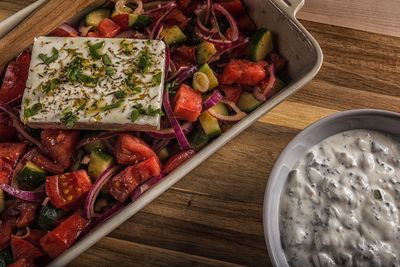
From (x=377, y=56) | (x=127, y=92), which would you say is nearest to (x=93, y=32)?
Result: (x=127, y=92)

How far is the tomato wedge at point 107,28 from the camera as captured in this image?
2355 millimetres

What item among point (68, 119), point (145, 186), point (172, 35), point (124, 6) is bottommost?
point (145, 186)

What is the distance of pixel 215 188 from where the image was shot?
6.77ft

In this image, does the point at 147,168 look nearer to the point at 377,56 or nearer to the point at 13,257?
the point at 13,257

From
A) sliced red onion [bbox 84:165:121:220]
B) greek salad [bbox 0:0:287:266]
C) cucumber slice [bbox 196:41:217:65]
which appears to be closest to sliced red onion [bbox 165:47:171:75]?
greek salad [bbox 0:0:287:266]

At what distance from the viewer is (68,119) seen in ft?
6.86

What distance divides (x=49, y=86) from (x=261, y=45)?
858 mm

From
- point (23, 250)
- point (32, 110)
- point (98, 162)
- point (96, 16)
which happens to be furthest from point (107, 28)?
point (23, 250)

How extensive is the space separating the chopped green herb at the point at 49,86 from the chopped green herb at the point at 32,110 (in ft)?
0.20

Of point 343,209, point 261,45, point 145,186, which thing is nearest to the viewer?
A: point 343,209

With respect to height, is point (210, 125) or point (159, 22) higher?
point (159, 22)

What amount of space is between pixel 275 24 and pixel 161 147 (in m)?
0.67

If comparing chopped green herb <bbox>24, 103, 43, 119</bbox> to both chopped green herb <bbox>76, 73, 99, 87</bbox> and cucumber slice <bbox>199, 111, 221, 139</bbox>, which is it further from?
cucumber slice <bbox>199, 111, 221, 139</bbox>

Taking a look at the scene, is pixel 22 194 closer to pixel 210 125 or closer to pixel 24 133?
pixel 24 133
